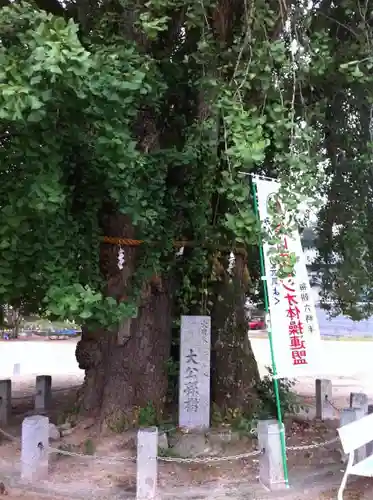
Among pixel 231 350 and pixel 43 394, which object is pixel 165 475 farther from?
pixel 43 394

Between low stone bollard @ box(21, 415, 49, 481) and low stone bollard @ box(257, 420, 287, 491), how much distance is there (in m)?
2.18

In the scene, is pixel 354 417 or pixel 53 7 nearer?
pixel 354 417

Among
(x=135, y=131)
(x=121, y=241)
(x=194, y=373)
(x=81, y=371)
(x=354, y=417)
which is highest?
(x=135, y=131)

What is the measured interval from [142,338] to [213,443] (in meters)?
1.54

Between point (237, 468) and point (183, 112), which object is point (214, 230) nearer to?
point (183, 112)

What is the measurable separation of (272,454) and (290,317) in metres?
1.33

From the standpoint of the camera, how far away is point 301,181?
4.39 m

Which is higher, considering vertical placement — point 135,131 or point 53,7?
point 53,7

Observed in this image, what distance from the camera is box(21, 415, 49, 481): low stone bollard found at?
17.3ft

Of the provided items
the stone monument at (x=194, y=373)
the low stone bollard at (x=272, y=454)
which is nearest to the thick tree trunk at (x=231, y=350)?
the stone monument at (x=194, y=373)

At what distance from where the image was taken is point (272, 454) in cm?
512

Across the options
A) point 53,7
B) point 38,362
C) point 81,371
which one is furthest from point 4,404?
point 38,362

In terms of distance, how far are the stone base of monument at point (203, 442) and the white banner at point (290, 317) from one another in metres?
1.71

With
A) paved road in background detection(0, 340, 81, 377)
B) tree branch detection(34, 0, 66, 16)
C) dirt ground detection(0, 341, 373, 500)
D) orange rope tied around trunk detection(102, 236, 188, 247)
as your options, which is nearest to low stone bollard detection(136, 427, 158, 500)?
dirt ground detection(0, 341, 373, 500)
